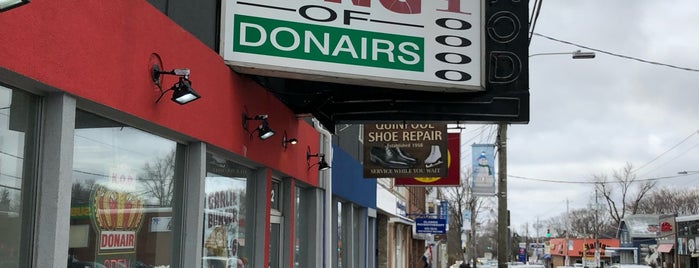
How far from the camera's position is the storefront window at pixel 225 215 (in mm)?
7465

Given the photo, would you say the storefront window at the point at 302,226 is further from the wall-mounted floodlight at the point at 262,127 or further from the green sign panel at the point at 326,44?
the green sign panel at the point at 326,44

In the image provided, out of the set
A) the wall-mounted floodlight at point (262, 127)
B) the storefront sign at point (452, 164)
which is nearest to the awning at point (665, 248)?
the storefront sign at point (452, 164)

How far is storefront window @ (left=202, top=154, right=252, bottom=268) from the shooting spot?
746cm

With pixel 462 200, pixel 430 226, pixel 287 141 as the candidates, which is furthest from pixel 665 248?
pixel 287 141

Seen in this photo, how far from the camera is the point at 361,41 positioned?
7.47 m

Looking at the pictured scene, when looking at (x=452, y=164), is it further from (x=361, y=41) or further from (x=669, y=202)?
(x=669, y=202)

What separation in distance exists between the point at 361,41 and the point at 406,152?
8.28 meters

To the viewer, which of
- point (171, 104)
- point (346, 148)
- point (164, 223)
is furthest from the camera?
point (346, 148)

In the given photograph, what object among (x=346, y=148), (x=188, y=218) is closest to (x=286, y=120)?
(x=188, y=218)

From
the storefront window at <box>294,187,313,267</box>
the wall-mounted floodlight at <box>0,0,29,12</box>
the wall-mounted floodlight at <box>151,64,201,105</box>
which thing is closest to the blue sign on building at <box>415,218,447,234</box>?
the storefront window at <box>294,187,313,267</box>

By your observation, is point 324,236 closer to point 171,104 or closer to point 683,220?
point 171,104

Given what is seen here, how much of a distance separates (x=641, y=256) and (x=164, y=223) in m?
69.0

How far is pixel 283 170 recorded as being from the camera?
32.0ft

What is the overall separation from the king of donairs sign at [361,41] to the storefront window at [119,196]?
1.51 meters
